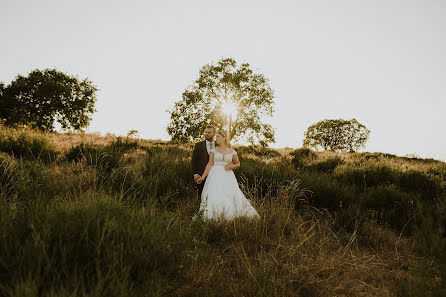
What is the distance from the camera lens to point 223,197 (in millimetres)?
5211

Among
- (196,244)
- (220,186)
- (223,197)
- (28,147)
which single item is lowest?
(196,244)

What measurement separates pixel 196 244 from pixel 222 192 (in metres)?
1.61

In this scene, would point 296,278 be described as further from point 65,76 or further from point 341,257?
point 65,76

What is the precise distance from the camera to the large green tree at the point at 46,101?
2541cm

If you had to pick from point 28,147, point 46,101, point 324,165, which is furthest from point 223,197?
point 46,101

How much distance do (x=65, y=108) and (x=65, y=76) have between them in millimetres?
3853

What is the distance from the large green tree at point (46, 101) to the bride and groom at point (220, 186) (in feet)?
79.5

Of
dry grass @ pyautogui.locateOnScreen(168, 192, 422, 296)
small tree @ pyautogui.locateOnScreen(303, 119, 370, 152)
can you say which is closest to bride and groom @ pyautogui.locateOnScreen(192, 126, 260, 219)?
dry grass @ pyautogui.locateOnScreen(168, 192, 422, 296)

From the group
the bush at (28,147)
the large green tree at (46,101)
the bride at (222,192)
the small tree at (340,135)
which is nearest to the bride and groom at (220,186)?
the bride at (222,192)

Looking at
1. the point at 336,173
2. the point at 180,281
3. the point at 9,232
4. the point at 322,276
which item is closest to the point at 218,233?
the point at 180,281

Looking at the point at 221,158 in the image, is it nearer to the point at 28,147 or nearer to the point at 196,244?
the point at 196,244

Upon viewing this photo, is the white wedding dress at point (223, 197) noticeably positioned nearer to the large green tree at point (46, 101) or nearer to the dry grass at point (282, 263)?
the dry grass at point (282, 263)

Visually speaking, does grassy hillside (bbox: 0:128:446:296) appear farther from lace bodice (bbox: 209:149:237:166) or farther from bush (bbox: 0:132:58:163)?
lace bodice (bbox: 209:149:237:166)

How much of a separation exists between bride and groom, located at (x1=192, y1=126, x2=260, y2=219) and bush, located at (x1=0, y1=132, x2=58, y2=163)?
476 cm
